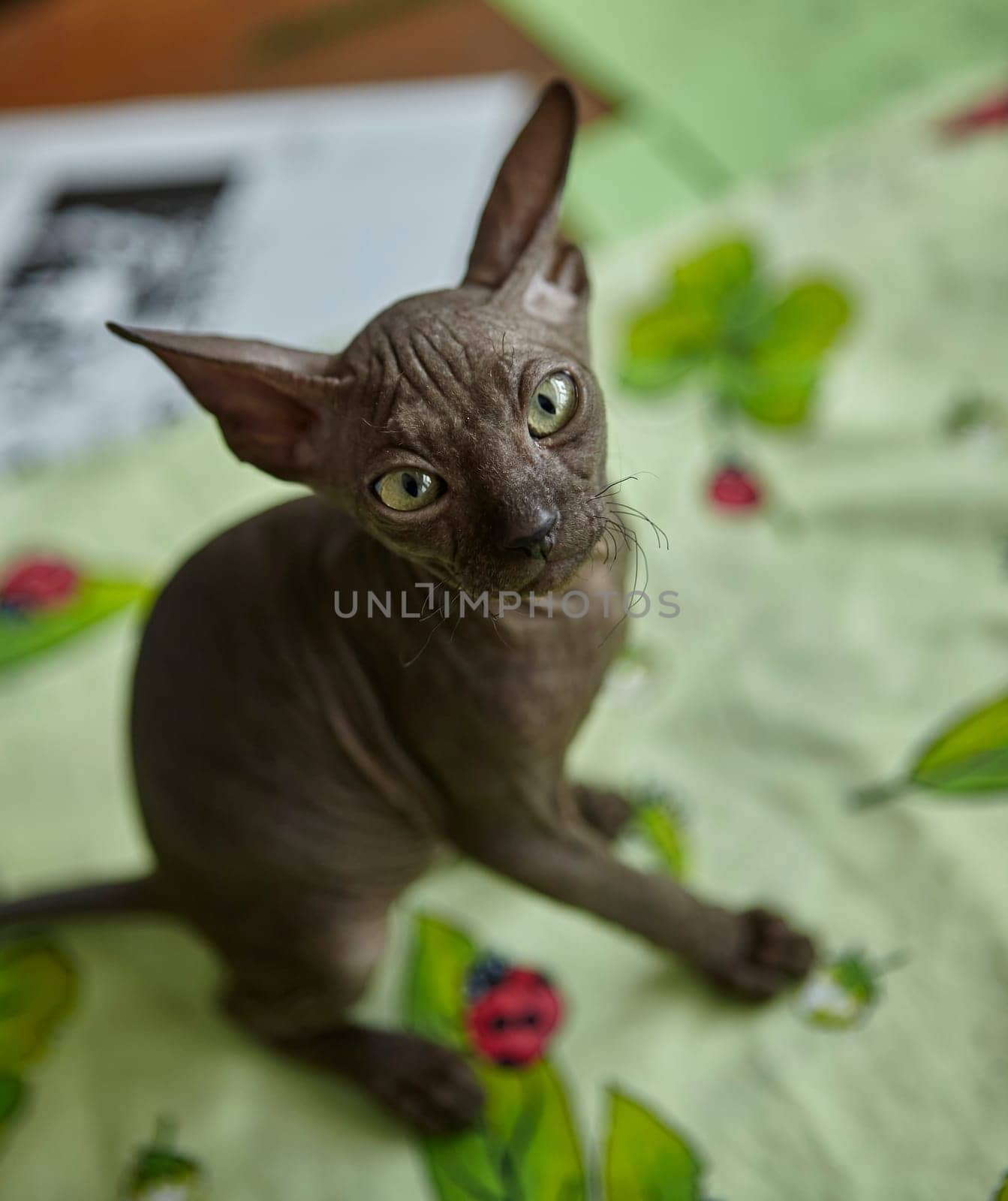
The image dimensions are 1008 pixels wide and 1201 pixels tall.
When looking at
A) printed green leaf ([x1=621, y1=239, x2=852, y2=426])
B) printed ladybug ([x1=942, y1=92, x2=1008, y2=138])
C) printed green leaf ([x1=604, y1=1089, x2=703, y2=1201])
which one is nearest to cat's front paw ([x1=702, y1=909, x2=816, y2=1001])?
printed green leaf ([x1=604, y1=1089, x2=703, y2=1201])

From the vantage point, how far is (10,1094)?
844 mm

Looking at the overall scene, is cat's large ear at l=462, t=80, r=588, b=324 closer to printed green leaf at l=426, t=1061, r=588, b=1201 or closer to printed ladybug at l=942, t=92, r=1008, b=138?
printed green leaf at l=426, t=1061, r=588, b=1201

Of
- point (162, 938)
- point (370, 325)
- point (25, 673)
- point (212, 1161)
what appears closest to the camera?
point (370, 325)

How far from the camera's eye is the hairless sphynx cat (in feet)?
1.65


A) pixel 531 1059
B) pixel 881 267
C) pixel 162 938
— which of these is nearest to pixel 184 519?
pixel 162 938

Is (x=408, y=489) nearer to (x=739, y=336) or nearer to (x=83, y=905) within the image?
(x=83, y=905)

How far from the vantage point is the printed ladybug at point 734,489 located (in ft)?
3.38

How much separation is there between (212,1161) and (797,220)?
40.5 inches

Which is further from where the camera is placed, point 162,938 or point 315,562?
point 162,938

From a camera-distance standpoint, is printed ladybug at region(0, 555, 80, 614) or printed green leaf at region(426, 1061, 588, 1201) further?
printed ladybug at region(0, 555, 80, 614)

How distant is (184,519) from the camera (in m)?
1.14

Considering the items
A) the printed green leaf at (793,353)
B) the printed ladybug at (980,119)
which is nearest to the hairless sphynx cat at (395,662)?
the printed green leaf at (793,353)

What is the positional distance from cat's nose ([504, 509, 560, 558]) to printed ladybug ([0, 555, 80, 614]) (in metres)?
0.75

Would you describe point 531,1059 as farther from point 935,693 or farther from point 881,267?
point 881,267
